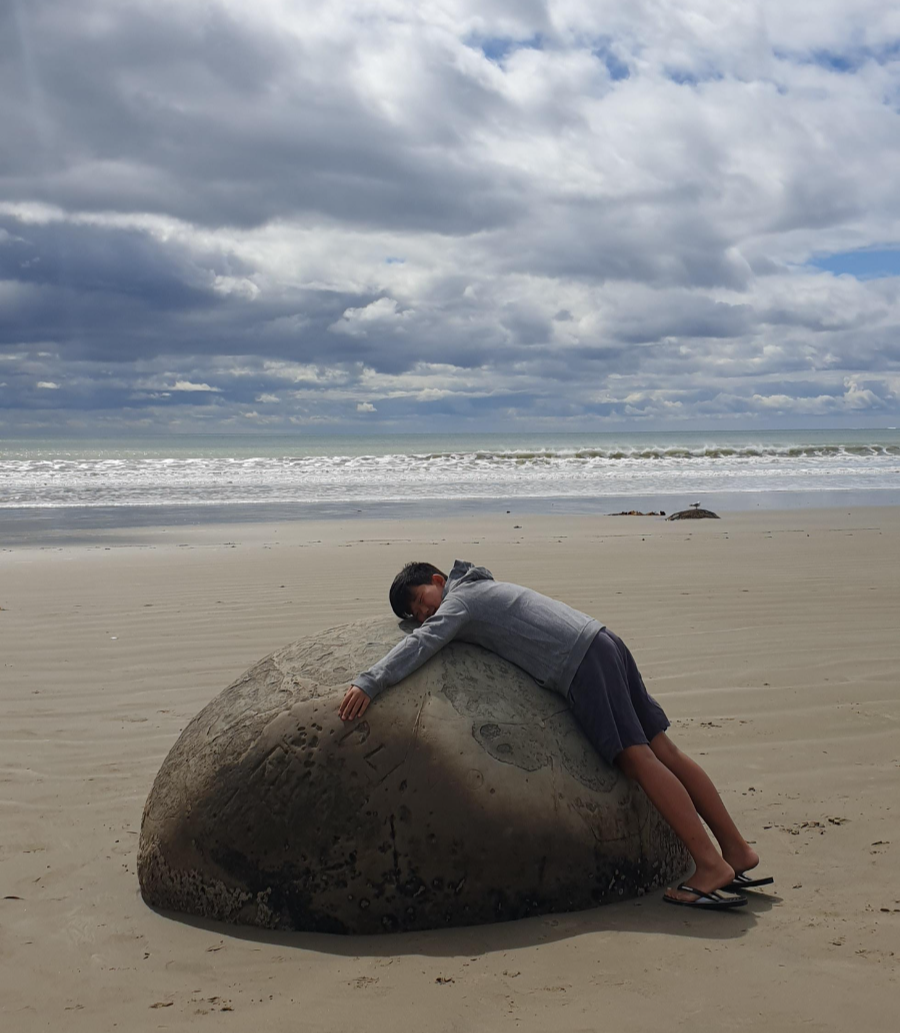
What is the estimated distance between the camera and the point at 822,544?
14492mm

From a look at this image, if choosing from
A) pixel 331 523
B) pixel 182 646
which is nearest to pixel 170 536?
pixel 331 523

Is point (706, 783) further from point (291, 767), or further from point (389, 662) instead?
point (291, 767)

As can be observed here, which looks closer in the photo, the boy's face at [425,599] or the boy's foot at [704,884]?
the boy's foot at [704,884]

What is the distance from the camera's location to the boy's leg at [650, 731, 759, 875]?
4.05m

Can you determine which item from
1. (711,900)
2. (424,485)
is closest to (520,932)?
(711,900)

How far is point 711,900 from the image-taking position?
3832 millimetres

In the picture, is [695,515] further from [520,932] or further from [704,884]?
[520,932]

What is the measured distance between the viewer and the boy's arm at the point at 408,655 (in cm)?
389

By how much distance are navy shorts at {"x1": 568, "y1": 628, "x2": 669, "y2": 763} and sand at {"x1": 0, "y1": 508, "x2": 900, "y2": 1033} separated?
616 mm

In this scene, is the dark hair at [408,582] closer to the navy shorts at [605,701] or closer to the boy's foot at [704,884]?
the navy shorts at [605,701]

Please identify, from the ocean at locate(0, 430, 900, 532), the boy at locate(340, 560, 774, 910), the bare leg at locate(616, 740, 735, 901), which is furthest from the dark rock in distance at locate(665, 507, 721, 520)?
the bare leg at locate(616, 740, 735, 901)

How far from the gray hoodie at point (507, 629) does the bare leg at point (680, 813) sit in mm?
415

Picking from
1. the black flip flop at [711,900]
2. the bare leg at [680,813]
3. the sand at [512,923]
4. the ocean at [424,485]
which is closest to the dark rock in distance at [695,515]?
the ocean at [424,485]

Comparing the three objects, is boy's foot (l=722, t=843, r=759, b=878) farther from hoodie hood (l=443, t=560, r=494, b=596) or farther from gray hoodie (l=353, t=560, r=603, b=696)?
hoodie hood (l=443, t=560, r=494, b=596)
